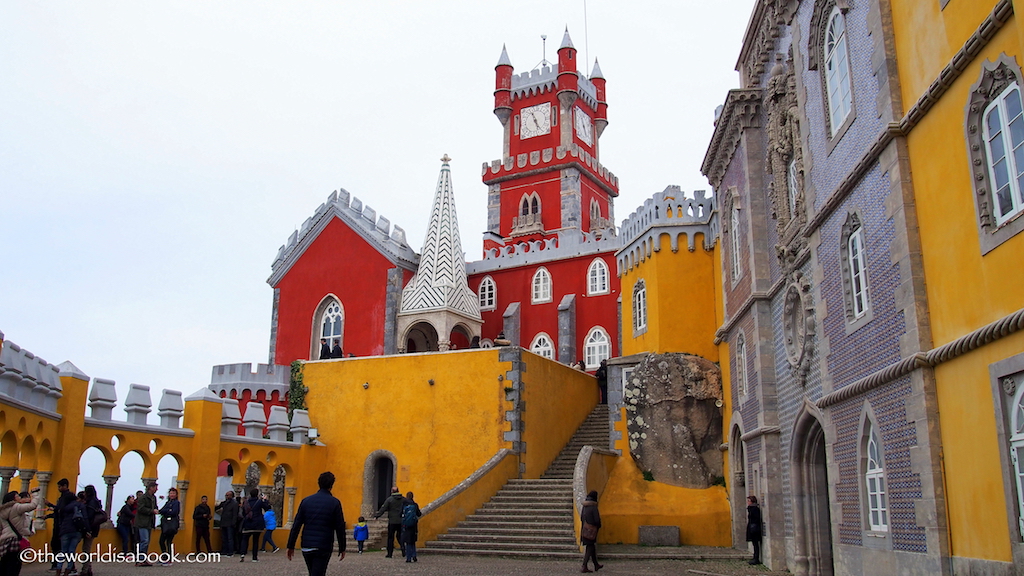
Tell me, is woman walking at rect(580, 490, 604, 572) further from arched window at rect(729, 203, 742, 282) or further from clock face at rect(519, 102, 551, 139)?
clock face at rect(519, 102, 551, 139)

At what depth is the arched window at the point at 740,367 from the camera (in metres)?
16.8

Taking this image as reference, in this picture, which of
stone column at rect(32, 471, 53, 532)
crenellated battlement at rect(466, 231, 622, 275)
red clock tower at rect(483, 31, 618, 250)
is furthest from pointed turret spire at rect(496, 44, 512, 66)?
stone column at rect(32, 471, 53, 532)

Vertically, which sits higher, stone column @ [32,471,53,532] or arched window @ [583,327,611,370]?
arched window @ [583,327,611,370]

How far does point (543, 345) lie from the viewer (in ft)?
99.3

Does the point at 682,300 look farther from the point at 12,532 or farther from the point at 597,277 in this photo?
the point at 12,532

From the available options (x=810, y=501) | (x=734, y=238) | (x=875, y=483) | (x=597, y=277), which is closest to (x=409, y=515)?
(x=810, y=501)

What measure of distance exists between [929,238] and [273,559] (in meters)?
12.3

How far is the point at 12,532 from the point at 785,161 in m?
12.4

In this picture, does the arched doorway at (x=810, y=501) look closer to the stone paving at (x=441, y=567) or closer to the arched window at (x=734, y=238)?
the stone paving at (x=441, y=567)

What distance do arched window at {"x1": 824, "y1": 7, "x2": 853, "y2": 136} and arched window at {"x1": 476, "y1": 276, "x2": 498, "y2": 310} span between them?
66.4ft

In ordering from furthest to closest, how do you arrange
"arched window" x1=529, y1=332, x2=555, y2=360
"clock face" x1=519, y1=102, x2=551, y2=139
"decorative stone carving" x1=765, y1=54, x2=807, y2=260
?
"clock face" x1=519, y1=102, x2=551, y2=139, "arched window" x1=529, y1=332, x2=555, y2=360, "decorative stone carving" x1=765, y1=54, x2=807, y2=260

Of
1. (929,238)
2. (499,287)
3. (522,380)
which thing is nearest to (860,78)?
(929,238)

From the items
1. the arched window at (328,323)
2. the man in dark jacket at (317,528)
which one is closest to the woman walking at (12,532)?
the man in dark jacket at (317,528)

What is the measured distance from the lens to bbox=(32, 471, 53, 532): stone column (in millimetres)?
12477
